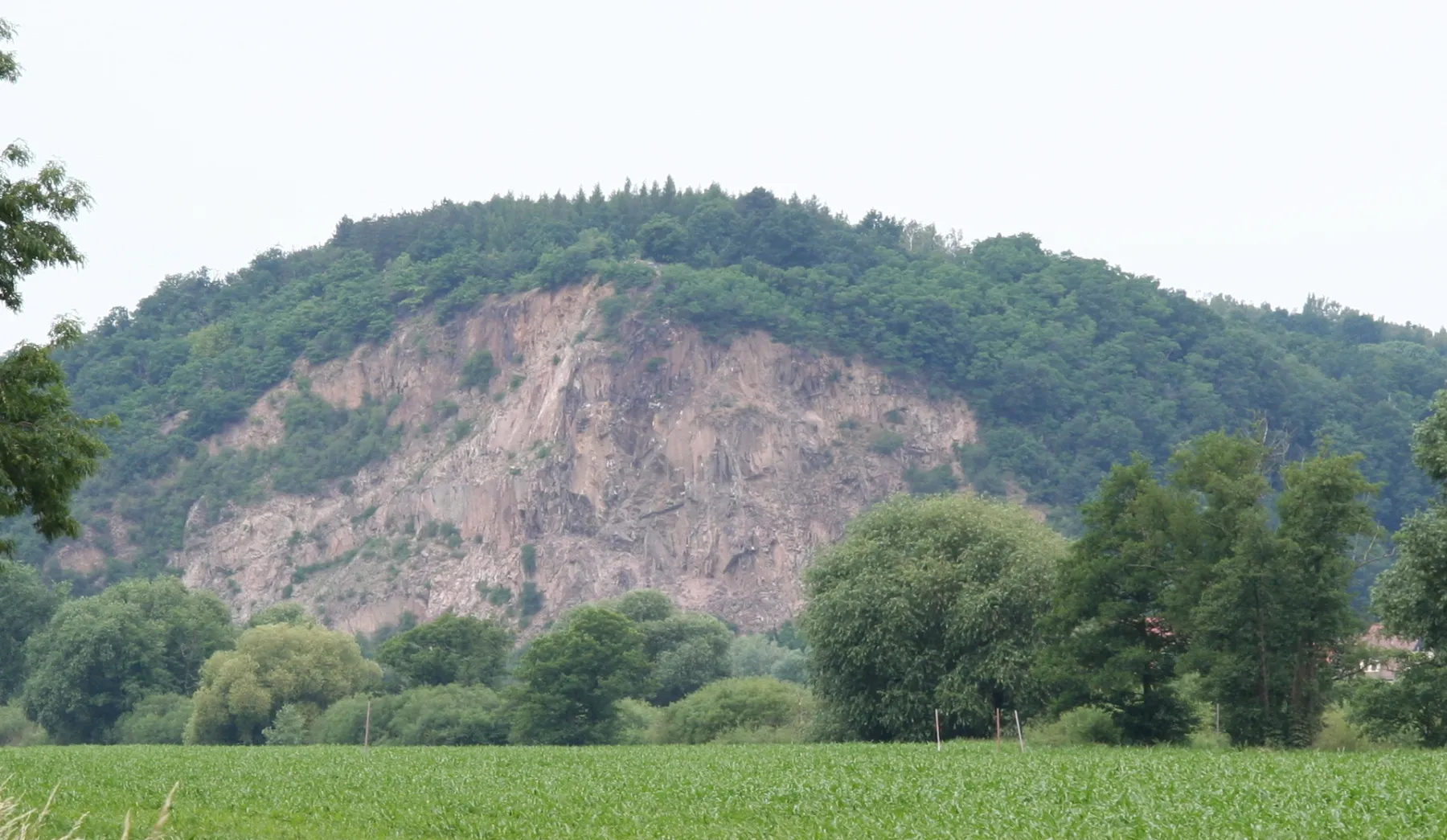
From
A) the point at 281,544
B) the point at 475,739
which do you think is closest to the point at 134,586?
A: the point at 475,739

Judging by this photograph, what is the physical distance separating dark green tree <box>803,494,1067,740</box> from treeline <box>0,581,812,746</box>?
8.82 metres

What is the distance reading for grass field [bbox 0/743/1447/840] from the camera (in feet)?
Result: 73.7

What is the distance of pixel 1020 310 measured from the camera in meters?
192

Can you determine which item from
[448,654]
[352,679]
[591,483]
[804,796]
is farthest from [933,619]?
[591,483]

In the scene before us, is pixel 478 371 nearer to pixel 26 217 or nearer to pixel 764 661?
pixel 764 661

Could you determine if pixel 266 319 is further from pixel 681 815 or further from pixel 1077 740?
pixel 681 815

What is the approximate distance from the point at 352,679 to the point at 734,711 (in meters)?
25.3

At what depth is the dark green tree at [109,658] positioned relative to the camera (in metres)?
92.1

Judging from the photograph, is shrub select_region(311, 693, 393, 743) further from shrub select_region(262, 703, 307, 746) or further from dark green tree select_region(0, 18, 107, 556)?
dark green tree select_region(0, 18, 107, 556)

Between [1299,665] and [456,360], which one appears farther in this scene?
[456,360]

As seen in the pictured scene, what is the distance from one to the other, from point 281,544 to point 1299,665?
130897 millimetres

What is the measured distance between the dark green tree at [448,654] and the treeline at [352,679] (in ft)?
0.35

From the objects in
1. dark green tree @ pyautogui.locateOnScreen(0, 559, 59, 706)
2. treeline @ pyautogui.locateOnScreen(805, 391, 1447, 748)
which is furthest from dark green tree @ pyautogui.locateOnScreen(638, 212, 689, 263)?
treeline @ pyautogui.locateOnScreen(805, 391, 1447, 748)

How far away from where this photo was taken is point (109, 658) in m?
92.9
